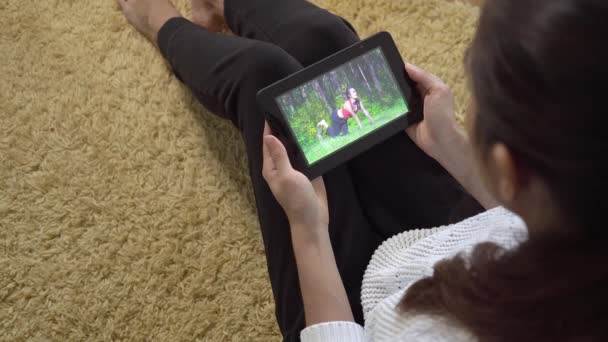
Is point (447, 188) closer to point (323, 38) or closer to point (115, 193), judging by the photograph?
point (323, 38)

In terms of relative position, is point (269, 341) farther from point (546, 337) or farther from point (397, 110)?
point (546, 337)

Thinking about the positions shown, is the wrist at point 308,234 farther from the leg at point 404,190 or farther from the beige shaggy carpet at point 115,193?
the beige shaggy carpet at point 115,193

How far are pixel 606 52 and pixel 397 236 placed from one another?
15.6 inches

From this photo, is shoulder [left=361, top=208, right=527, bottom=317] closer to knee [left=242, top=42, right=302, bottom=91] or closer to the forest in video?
the forest in video

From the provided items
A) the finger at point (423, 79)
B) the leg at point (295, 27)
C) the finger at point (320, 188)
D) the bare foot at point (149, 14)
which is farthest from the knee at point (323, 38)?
the bare foot at point (149, 14)

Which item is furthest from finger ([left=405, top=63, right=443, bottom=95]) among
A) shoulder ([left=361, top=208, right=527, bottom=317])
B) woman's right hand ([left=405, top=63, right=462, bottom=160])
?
shoulder ([left=361, top=208, right=527, bottom=317])

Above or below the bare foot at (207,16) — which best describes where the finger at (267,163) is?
below

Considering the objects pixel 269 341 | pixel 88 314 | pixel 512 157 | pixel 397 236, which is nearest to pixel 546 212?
pixel 512 157

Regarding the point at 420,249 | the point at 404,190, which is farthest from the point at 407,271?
the point at 404,190

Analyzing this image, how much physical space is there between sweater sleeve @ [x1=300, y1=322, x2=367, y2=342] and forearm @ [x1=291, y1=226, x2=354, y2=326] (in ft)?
0.05

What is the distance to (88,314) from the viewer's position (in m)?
0.91

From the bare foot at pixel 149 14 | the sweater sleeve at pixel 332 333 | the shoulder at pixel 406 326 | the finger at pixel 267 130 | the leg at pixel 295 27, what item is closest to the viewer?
the shoulder at pixel 406 326

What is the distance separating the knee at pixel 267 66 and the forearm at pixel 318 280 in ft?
0.72

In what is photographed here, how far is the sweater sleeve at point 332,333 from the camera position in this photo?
62cm
